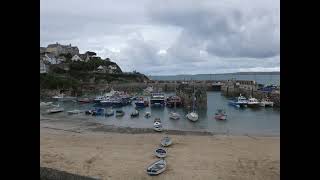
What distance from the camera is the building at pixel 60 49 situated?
9850 centimetres

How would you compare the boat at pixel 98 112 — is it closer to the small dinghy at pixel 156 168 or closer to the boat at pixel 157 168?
the boat at pixel 157 168

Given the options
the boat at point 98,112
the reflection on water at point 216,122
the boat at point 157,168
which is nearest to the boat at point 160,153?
the boat at point 157,168

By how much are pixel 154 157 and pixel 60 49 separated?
8753cm

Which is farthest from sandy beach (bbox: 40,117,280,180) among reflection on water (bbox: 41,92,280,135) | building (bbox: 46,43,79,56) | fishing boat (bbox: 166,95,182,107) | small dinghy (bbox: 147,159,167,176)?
building (bbox: 46,43,79,56)

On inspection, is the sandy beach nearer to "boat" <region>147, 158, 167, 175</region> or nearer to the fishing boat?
"boat" <region>147, 158, 167, 175</region>

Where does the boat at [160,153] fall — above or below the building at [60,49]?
below

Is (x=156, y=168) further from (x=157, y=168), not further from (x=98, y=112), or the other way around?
(x=98, y=112)

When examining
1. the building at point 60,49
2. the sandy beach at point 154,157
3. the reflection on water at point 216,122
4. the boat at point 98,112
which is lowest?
the sandy beach at point 154,157

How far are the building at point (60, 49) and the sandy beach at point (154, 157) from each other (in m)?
71.6

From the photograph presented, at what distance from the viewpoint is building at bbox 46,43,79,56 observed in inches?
3878
